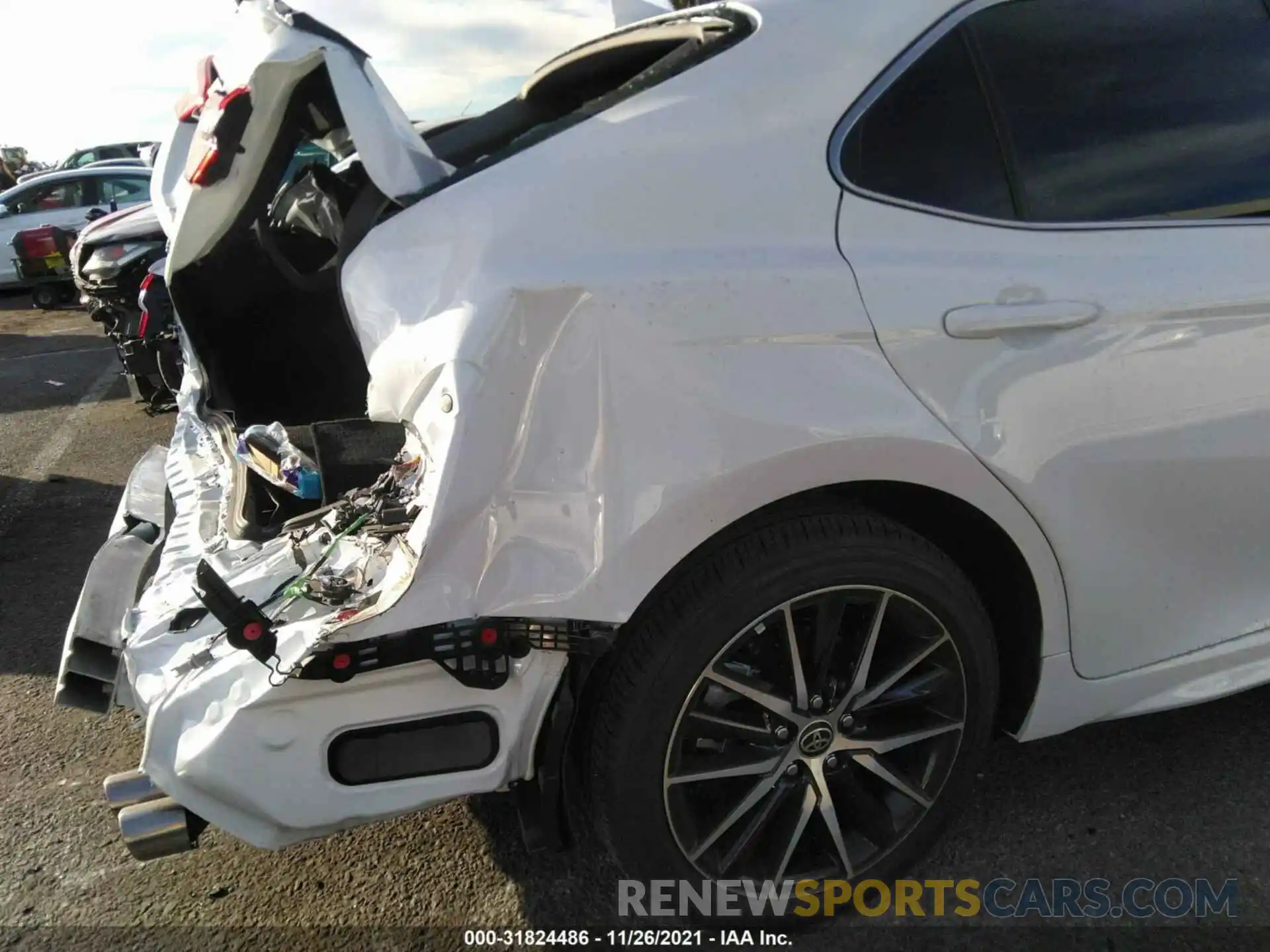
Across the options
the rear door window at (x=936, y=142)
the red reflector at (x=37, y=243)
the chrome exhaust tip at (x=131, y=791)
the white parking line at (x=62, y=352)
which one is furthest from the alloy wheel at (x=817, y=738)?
the red reflector at (x=37, y=243)

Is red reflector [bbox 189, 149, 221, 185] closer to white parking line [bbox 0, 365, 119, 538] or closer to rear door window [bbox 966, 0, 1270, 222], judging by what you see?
rear door window [bbox 966, 0, 1270, 222]

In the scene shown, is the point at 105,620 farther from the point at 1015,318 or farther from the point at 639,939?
the point at 1015,318

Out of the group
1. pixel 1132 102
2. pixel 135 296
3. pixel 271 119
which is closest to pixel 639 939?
pixel 271 119

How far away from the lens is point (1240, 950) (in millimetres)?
2096

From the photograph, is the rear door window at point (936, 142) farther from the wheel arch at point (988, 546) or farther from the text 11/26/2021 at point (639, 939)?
the text 11/26/2021 at point (639, 939)

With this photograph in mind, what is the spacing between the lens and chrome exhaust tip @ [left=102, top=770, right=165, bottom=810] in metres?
1.92

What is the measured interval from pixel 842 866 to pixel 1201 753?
4.13 feet

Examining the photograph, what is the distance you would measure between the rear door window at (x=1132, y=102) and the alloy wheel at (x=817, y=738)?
0.95 metres

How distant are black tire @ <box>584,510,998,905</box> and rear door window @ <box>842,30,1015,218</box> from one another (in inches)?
26.7

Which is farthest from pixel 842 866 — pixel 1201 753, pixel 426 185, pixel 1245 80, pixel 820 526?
pixel 1245 80

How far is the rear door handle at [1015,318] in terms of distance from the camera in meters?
1.85

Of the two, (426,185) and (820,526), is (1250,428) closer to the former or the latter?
(820,526)

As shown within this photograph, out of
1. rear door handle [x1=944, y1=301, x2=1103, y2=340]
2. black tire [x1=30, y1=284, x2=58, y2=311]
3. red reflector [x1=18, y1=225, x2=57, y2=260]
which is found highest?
rear door handle [x1=944, y1=301, x2=1103, y2=340]

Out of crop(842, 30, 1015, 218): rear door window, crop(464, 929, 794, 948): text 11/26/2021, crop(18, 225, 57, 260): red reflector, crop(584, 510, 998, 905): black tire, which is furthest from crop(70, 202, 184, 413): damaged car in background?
crop(18, 225, 57, 260): red reflector
